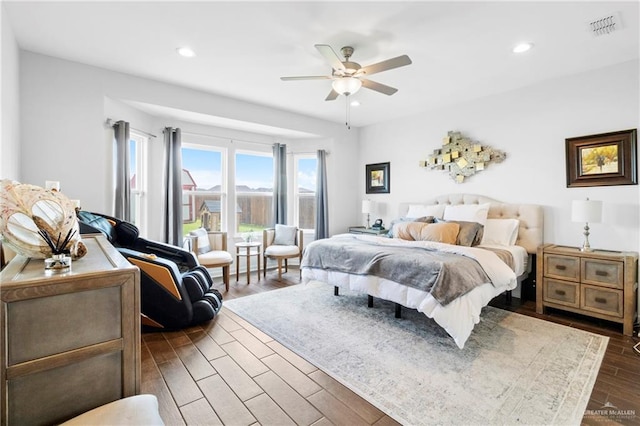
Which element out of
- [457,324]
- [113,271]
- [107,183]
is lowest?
[457,324]

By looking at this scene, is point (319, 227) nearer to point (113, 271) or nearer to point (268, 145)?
point (268, 145)

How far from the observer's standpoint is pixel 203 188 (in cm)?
502

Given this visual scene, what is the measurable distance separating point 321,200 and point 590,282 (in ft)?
12.7

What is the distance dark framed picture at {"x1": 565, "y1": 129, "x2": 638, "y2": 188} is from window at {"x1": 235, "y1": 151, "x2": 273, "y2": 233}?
4510mm

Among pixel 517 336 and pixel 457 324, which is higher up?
pixel 457 324

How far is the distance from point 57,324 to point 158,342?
2.00 m

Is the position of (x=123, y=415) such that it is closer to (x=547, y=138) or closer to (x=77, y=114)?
(x=77, y=114)

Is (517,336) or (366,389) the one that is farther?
(517,336)

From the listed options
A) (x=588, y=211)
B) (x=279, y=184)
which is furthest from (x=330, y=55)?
(x=279, y=184)

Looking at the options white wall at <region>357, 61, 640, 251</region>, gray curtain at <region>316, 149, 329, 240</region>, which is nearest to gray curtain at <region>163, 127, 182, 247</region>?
gray curtain at <region>316, 149, 329, 240</region>

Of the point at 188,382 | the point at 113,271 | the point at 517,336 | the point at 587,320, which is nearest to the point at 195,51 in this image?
the point at 113,271

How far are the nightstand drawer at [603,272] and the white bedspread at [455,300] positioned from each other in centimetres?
76

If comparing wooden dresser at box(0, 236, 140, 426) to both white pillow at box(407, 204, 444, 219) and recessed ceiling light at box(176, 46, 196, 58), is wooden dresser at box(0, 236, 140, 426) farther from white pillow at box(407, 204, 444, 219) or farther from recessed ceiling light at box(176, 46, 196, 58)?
white pillow at box(407, 204, 444, 219)

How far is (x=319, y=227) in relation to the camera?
562 centimetres
